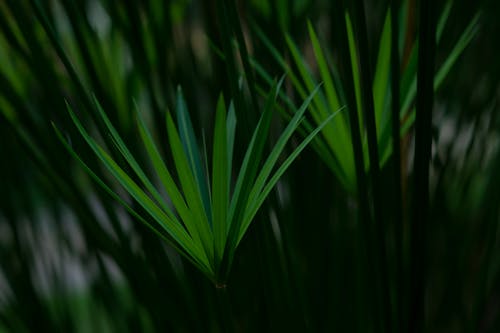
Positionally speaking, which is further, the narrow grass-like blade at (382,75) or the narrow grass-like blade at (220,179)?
the narrow grass-like blade at (382,75)

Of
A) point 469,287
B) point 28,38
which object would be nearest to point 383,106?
point 28,38

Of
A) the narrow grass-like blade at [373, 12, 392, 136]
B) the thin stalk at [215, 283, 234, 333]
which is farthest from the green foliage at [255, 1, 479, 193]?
the thin stalk at [215, 283, 234, 333]

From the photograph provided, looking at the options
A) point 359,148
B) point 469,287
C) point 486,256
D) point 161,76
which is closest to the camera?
point 359,148

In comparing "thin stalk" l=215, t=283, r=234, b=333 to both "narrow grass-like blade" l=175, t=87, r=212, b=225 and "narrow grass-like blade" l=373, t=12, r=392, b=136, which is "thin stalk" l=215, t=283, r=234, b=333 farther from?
"narrow grass-like blade" l=373, t=12, r=392, b=136

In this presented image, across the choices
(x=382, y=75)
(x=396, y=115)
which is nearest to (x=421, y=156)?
(x=396, y=115)

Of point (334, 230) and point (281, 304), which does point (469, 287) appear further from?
point (281, 304)

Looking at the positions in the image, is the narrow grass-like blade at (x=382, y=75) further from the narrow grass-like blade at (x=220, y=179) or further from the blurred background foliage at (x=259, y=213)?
the narrow grass-like blade at (x=220, y=179)

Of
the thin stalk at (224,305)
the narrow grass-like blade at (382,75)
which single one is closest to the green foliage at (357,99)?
the narrow grass-like blade at (382,75)
